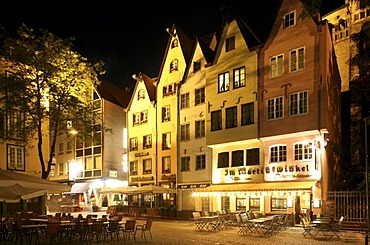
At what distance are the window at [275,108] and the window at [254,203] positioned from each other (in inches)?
243

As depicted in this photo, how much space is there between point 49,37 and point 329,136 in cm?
1983

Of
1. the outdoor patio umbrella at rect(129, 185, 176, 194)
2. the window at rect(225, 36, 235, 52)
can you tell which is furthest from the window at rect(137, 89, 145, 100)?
the window at rect(225, 36, 235, 52)

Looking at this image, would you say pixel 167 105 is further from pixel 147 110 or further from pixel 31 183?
pixel 31 183

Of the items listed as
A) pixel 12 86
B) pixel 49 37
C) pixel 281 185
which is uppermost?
pixel 49 37

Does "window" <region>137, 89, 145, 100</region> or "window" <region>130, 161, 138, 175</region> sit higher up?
"window" <region>137, 89, 145, 100</region>

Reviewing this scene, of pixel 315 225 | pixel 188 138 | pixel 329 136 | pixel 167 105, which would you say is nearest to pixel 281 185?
pixel 329 136

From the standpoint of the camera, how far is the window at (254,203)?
1198 inches

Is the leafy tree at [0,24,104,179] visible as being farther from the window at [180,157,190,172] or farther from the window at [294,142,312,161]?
the window at [294,142,312,161]

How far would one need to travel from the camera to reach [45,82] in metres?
25.1

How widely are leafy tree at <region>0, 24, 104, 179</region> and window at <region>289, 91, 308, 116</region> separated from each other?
1344 cm

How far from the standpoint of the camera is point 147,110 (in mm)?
42500

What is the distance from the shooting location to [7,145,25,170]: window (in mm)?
32125

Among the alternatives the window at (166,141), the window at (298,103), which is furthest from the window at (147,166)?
the window at (298,103)

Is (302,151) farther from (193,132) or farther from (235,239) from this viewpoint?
(193,132)
